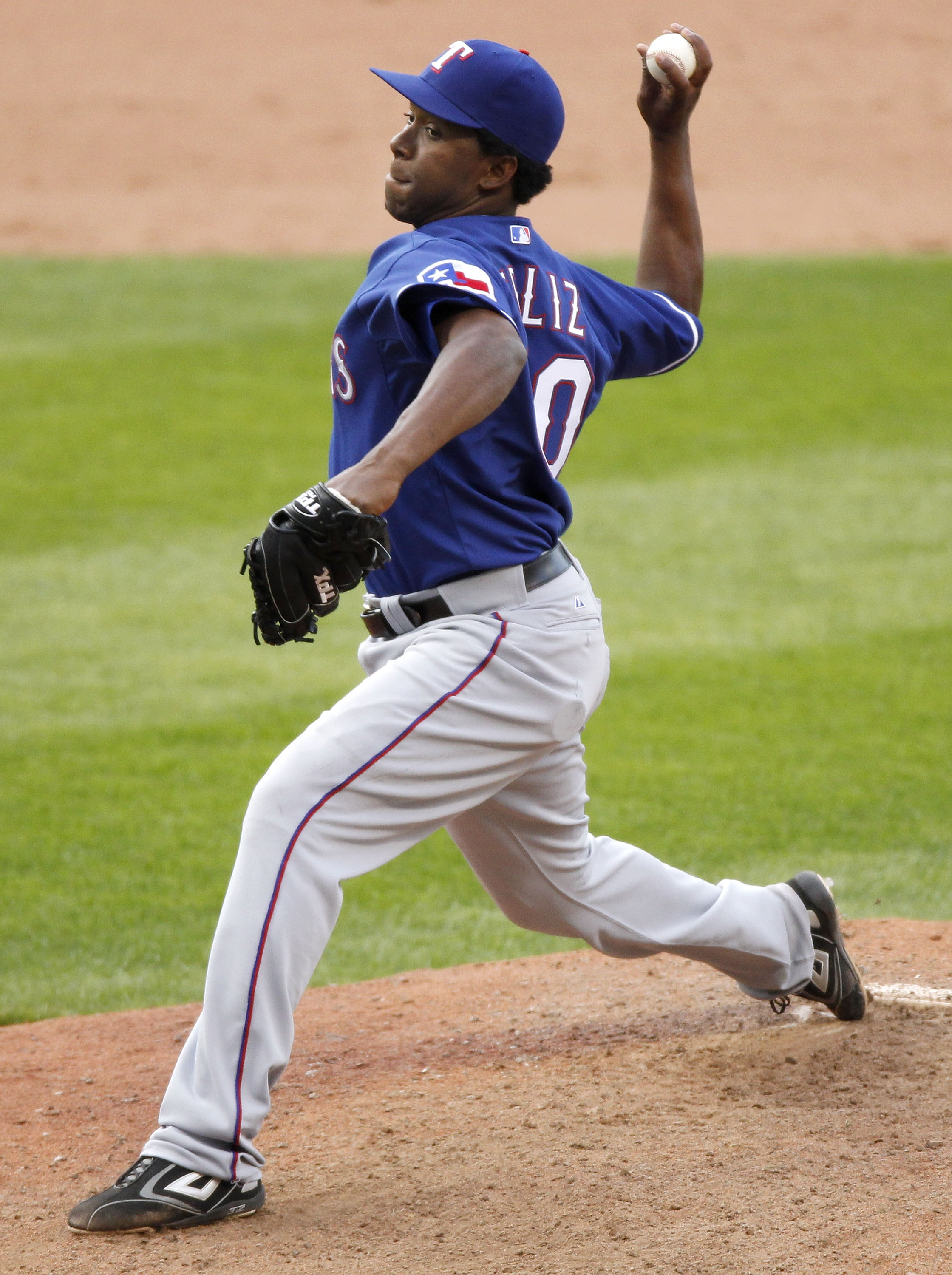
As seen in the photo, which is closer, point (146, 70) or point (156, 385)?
point (156, 385)

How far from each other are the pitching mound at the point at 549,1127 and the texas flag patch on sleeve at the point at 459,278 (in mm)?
1497

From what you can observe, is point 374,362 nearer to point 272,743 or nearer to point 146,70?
point 272,743

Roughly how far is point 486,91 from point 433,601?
874 millimetres

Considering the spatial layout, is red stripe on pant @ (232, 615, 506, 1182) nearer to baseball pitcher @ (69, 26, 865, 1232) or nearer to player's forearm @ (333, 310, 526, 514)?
baseball pitcher @ (69, 26, 865, 1232)

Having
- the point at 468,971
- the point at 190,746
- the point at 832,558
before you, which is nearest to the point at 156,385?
the point at 832,558

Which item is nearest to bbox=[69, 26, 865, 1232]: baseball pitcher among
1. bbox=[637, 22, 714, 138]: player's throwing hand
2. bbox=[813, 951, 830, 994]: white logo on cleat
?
bbox=[813, 951, 830, 994]: white logo on cleat

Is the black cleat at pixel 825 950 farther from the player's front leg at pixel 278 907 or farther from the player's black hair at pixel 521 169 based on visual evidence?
the player's black hair at pixel 521 169

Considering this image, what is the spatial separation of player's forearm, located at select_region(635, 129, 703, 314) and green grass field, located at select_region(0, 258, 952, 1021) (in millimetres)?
1905

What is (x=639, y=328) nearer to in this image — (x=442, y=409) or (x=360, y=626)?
(x=442, y=409)

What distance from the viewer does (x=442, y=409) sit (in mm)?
2389

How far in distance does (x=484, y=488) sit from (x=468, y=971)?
1.66 metres

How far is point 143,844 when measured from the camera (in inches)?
199

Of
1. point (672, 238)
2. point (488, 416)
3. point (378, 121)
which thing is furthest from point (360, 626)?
point (378, 121)

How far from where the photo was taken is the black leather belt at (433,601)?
2.68 meters
